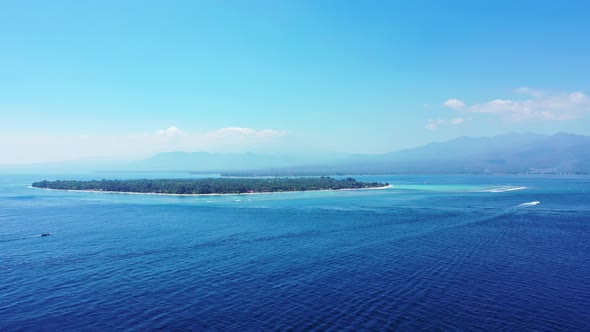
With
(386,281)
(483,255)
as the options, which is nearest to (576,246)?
(483,255)

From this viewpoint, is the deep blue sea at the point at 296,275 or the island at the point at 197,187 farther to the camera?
the island at the point at 197,187

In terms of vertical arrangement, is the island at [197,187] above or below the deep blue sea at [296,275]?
above

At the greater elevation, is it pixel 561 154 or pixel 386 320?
pixel 561 154

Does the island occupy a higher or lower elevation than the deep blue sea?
higher

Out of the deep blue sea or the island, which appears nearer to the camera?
the deep blue sea

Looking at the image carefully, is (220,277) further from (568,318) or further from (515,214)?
(515,214)

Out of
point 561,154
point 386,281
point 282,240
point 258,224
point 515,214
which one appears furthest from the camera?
point 561,154

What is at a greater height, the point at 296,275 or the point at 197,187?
the point at 197,187

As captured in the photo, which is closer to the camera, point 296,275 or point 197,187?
point 296,275
